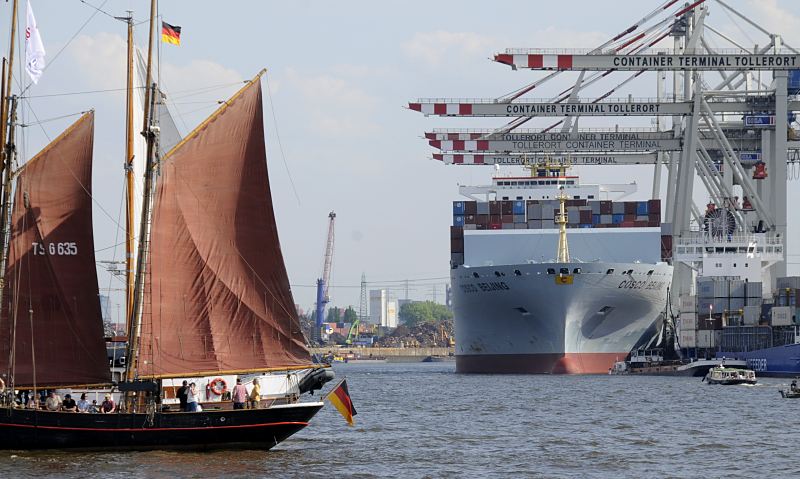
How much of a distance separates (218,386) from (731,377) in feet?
141

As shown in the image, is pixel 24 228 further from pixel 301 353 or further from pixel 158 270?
pixel 301 353

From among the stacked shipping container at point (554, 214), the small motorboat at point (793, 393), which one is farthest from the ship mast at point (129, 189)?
the stacked shipping container at point (554, 214)

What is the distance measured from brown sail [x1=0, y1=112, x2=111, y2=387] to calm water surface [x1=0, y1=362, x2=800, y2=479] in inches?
85.2

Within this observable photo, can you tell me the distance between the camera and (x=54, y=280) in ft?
105

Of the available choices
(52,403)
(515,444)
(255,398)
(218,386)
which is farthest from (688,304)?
(52,403)

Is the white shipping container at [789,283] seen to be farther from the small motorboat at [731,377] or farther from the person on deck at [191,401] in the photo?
the person on deck at [191,401]

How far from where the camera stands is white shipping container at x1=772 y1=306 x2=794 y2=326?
81.1 m

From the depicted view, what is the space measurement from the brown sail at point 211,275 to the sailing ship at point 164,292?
0.02 metres

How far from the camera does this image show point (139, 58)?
127ft

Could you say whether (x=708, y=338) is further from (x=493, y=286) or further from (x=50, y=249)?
(x=50, y=249)

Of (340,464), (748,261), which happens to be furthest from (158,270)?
(748,261)

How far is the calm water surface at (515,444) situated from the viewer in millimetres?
29500

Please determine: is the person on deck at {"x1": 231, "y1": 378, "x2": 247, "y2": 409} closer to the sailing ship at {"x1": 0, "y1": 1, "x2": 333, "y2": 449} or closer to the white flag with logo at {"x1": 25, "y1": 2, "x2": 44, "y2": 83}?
the sailing ship at {"x1": 0, "y1": 1, "x2": 333, "y2": 449}

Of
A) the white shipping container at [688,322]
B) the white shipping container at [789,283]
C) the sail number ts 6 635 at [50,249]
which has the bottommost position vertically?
the white shipping container at [688,322]
